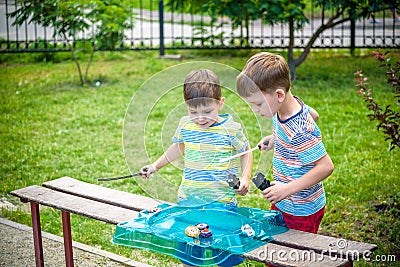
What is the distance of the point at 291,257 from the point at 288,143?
566 millimetres

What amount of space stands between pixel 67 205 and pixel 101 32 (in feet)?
21.0

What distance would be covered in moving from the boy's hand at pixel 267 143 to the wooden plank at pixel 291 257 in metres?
0.51

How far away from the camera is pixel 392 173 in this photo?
550 cm

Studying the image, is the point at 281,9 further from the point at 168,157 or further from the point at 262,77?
the point at 262,77

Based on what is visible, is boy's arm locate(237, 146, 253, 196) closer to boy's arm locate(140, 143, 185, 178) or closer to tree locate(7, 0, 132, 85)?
boy's arm locate(140, 143, 185, 178)

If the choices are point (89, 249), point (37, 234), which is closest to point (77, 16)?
point (89, 249)

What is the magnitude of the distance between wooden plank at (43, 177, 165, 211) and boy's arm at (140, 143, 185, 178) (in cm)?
30

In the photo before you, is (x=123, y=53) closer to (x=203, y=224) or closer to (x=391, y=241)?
(x=391, y=241)

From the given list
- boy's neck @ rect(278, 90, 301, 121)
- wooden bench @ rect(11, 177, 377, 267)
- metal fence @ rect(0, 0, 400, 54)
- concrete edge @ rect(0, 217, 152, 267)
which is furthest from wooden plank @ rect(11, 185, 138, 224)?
metal fence @ rect(0, 0, 400, 54)

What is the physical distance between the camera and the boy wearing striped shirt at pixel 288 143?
2939mm

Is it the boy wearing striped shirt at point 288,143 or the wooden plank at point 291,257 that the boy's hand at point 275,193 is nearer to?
the boy wearing striped shirt at point 288,143

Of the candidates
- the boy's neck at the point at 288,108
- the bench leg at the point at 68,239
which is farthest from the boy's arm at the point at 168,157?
the bench leg at the point at 68,239

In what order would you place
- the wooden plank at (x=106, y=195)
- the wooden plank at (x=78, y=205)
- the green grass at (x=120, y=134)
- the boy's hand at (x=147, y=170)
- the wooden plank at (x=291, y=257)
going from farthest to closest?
1. the green grass at (x=120, y=134)
2. the wooden plank at (x=106, y=195)
3. the wooden plank at (x=78, y=205)
4. the boy's hand at (x=147, y=170)
5. the wooden plank at (x=291, y=257)

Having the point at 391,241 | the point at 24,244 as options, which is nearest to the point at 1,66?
the point at 24,244
